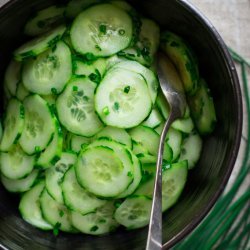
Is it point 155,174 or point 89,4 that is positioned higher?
point 89,4

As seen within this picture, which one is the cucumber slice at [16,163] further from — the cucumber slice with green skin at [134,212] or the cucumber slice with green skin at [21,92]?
the cucumber slice with green skin at [134,212]

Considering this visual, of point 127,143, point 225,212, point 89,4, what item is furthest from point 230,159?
point 89,4

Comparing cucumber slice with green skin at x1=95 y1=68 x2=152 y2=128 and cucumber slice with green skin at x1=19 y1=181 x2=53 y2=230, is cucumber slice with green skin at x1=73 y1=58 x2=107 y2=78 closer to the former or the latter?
cucumber slice with green skin at x1=95 y1=68 x2=152 y2=128

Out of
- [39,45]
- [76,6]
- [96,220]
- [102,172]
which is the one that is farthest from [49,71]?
[96,220]

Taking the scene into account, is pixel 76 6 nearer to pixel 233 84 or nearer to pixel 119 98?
pixel 119 98

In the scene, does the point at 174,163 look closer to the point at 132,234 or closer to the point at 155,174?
the point at 155,174

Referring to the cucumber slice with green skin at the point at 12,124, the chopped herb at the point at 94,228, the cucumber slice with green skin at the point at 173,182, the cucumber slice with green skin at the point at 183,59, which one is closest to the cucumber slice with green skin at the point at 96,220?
the chopped herb at the point at 94,228

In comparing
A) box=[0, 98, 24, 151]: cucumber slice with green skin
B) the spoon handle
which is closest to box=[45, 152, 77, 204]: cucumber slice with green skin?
box=[0, 98, 24, 151]: cucumber slice with green skin
